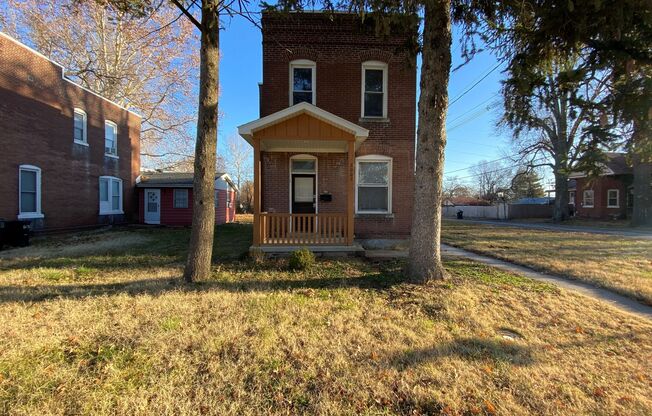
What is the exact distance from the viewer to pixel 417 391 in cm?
302

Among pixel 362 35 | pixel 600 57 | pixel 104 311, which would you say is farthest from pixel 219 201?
pixel 600 57

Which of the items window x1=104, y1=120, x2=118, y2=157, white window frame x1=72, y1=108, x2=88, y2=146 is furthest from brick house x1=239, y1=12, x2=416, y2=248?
window x1=104, y1=120, x2=118, y2=157

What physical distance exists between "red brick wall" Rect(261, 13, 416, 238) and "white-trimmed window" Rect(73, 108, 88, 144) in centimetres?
1068

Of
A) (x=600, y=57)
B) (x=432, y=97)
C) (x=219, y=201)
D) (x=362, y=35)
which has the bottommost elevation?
(x=219, y=201)

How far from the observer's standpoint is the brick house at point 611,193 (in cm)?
2839

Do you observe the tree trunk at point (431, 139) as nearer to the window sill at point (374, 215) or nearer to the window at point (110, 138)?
the window sill at point (374, 215)

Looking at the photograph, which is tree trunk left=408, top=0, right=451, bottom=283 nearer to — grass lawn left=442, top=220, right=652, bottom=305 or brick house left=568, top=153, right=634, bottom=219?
grass lawn left=442, top=220, right=652, bottom=305

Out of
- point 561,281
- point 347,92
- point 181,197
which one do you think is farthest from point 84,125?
point 561,281

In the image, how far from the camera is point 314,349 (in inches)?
148

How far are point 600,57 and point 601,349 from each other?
532 centimetres

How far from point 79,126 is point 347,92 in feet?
43.8

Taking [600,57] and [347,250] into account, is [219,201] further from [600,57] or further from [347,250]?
[600,57]

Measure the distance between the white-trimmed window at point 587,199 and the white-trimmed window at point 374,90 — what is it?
2988cm

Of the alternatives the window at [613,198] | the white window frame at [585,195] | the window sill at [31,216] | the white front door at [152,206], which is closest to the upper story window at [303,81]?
the window sill at [31,216]
